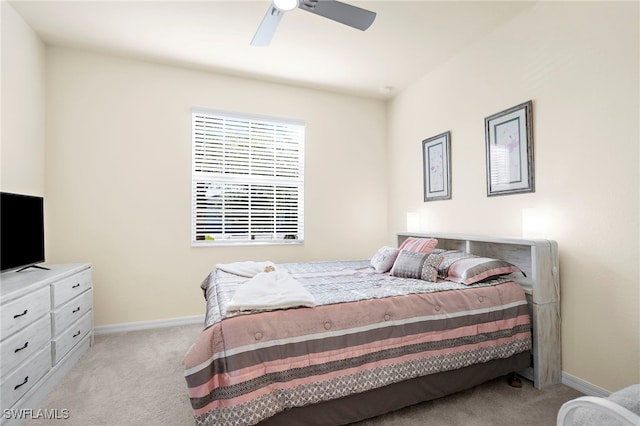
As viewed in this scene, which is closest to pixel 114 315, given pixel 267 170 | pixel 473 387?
pixel 267 170

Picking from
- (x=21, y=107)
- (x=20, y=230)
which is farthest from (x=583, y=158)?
(x=21, y=107)

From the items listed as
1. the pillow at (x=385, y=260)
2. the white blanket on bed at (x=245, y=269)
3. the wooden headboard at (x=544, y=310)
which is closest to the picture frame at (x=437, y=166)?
the pillow at (x=385, y=260)

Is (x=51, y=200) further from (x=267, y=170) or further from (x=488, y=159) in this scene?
(x=488, y=159)

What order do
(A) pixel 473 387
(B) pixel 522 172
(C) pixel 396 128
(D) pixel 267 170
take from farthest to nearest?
1. (C) pixel 396 128
2. (D) pixel 267 170
3. (B) pixel 522 172
4. (A) pixel 473 387

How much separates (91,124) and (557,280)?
4418 mm

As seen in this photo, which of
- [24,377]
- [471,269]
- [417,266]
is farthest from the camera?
[417,266]

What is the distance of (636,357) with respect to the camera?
187cm

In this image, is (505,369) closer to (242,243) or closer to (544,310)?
(544,310)

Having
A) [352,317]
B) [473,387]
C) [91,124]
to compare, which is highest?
[91,124]

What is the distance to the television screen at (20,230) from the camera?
2.15 metres

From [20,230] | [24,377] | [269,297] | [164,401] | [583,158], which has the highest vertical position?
[583,158]

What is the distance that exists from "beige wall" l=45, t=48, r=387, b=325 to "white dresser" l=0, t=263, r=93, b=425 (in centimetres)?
57

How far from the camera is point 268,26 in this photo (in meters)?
2.16

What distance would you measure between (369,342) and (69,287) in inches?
93.8
